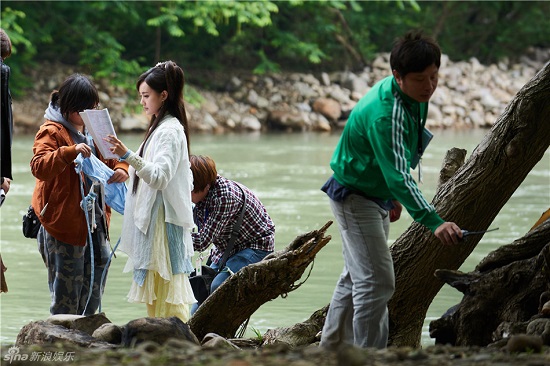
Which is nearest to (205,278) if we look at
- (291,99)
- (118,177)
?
(118,177)

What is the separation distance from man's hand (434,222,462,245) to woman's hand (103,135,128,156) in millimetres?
1846

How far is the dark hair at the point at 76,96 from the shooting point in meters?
5.89

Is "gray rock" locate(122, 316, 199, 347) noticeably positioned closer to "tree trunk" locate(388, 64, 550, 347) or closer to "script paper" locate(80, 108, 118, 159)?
"script paper" locate(80, 108, 118, 159)

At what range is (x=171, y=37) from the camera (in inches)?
1270

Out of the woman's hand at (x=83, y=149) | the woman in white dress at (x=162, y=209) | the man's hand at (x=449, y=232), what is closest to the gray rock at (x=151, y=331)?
the woman in white dress at (x=162, y=209)

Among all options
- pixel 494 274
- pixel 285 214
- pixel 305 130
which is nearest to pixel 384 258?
pixel 494 274

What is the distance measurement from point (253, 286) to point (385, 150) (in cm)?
170

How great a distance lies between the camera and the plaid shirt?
621 centimetres

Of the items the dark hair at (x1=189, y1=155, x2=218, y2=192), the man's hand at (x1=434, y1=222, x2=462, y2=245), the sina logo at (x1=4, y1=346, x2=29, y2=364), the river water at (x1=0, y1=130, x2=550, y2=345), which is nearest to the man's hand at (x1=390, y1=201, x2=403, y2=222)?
the man's hand at (x1=434, y1=222, x2=462, y2=245)

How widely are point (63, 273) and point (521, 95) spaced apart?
108 inches

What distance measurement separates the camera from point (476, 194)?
19.0 ft

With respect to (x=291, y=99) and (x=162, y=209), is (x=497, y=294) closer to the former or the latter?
(x=162, y=209)

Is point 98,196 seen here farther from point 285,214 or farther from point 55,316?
point 285,214

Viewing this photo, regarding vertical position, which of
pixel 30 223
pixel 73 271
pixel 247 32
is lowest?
pixel 73 271
